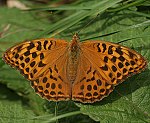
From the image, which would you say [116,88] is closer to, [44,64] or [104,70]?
[104,70]

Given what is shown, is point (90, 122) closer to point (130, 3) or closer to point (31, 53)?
point (31, 53)

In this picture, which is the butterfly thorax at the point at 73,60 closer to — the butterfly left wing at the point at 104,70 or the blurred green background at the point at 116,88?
the butterfly left wing at the point at 104,70

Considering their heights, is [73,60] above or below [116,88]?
above

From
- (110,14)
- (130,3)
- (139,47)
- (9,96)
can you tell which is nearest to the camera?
(139,47)

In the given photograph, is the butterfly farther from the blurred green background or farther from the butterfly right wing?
the blurred green background

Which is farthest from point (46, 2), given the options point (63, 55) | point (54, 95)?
point (54, 95)

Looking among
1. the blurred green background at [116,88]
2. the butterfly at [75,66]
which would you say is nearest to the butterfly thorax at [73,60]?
the butterfly at [75,66]

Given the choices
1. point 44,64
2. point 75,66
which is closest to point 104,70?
point 75,66
